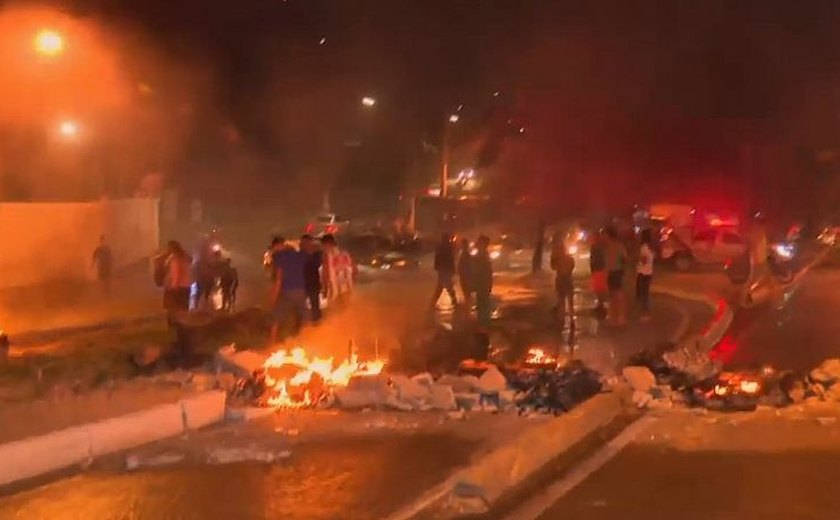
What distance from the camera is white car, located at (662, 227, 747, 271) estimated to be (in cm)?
4062

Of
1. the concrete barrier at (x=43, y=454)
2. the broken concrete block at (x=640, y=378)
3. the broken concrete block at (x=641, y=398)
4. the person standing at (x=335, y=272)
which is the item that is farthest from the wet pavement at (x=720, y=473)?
the person standing at (x=335, y=272)

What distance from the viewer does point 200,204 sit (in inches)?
2061

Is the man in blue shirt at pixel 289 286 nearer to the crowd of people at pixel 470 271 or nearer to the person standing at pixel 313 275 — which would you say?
the person standing at pixel 313 275

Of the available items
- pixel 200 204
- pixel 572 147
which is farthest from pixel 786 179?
pixel 200 204

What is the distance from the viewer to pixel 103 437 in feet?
35.1

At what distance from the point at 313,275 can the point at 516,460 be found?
375 inches

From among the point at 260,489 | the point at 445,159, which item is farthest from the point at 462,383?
the point at 445,159

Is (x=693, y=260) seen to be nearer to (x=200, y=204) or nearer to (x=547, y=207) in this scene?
(x=547, y=207)

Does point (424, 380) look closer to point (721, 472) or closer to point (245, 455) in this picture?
point (245, 455)

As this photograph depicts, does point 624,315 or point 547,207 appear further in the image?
point 547,207

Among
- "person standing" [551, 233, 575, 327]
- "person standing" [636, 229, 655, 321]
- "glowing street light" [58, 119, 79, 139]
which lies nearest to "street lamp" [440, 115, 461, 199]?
"glowing street light" [58, 119, 79, 139]

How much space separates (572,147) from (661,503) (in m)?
39.3

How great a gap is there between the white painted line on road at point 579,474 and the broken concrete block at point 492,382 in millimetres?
1472

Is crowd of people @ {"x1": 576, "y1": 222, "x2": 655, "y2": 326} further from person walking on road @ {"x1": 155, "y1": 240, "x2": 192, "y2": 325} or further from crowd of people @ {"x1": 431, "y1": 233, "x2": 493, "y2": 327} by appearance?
person walking on road @ {"x1": 155, "y1": 240, "x2": 192, "y2": 325}
